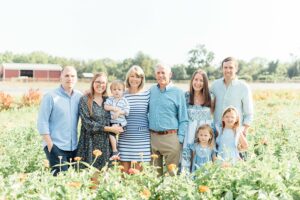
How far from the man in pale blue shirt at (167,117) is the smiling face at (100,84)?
0.54 m

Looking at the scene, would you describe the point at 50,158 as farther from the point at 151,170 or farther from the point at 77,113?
the point at 151,170

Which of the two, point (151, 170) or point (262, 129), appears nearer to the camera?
point (151, 170)

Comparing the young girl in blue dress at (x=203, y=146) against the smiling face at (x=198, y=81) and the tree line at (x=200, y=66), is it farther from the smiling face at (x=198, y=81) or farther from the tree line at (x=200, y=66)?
the tree line at (x=200, y=66)

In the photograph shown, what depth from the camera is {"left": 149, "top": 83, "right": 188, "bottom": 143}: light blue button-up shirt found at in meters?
4.54

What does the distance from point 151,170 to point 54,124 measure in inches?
48.4

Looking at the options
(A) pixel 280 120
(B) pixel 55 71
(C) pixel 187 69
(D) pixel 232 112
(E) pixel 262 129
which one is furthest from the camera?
(B) pixel 55 71

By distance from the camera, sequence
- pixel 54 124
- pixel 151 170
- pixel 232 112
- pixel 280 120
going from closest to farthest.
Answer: pixel 151 170
pixel 54 124
pixel 232 112
pixel 280 120

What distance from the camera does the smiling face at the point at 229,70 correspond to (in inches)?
183

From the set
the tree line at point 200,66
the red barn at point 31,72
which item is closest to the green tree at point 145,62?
the tree line at point 200,66

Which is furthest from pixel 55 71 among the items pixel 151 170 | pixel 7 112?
pixel 151 170

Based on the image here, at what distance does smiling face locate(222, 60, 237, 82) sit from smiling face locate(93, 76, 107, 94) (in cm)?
127

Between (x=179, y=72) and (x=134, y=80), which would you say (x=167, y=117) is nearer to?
(x=134, y=80)

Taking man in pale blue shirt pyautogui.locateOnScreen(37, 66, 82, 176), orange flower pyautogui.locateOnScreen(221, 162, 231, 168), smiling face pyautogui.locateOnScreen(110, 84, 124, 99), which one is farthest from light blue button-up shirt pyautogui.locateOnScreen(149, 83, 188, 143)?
orange flower pyautogui.locateOnScreen(221, 162, 231, 168)

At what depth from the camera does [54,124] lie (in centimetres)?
424
